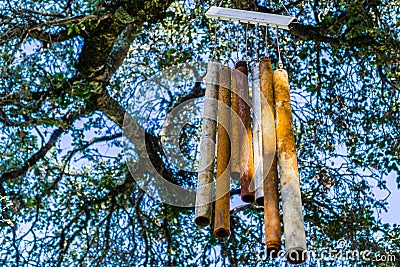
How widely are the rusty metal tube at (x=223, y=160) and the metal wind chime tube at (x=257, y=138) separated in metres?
0.14

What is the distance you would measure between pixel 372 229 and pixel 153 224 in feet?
7.16

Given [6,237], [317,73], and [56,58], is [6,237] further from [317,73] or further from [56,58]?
[317,73]

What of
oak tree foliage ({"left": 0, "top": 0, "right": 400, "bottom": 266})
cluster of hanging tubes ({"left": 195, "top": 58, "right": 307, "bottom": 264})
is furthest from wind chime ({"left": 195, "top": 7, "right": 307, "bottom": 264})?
oak tree foliage ({"left": 0, "top": 0, "right": 400, "bottom": 266})

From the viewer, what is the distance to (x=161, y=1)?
5.75 metres

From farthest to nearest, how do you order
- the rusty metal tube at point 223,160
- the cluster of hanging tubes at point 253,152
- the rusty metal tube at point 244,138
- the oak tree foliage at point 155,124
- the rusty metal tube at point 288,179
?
the oak tree foliage at point 155,124 < the rusty metal tube at point 244,138 < the rusty metal tube at point 223,160 < the cluster of hanging tubes at point 253,152 < the rusty metal tube at point 288,179

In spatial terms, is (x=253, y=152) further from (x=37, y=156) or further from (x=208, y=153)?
(x=37, y=156)

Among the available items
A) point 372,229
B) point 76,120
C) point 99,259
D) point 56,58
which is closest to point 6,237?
point 99,259

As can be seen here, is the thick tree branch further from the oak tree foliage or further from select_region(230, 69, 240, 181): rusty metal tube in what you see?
select_region(230, 69, 240, 181): rusty metal tube

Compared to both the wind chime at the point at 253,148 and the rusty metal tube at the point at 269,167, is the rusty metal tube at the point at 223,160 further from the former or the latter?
the rusty metal tube at the point at 269,167

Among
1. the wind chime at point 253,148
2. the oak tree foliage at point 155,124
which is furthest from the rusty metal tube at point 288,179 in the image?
the oak tree foliage at point 155,124

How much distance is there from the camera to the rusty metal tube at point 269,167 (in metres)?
2.45

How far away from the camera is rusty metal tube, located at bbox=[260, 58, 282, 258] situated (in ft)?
8.04

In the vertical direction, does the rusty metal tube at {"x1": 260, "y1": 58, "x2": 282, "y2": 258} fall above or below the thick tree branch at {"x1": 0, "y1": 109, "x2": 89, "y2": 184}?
below

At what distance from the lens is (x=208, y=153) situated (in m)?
2.87
